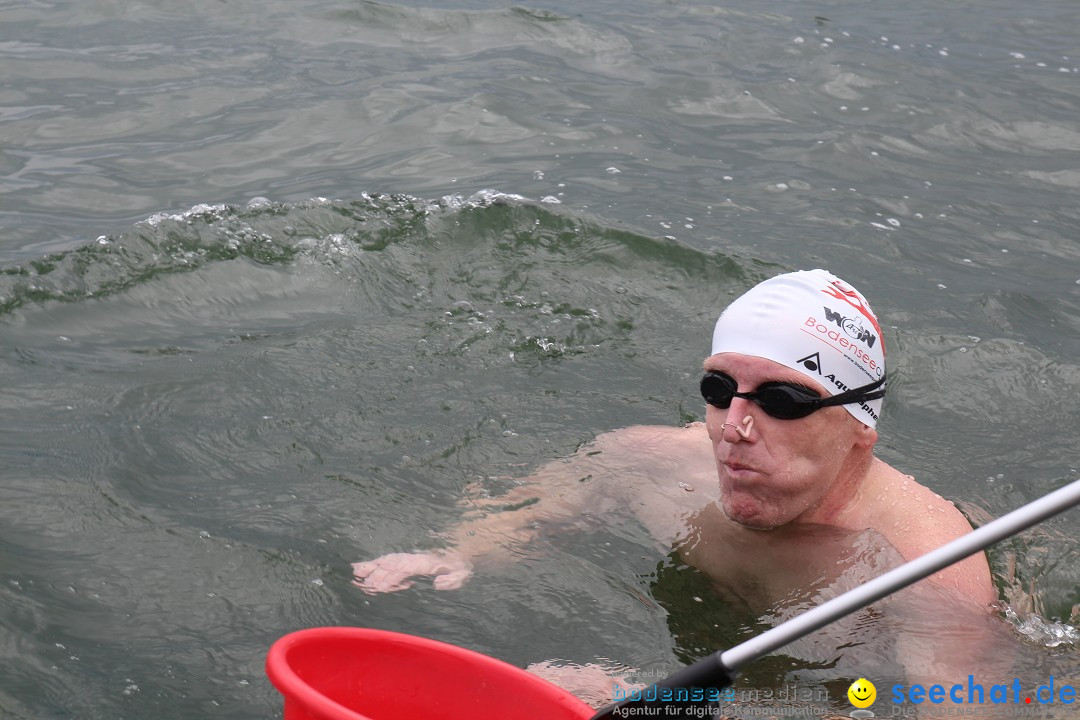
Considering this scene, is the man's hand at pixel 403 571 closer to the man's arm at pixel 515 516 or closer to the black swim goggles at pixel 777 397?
the man's arm at pixel 515 516

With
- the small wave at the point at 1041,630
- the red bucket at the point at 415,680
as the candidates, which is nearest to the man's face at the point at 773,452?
the small wave at the point at 1041,630

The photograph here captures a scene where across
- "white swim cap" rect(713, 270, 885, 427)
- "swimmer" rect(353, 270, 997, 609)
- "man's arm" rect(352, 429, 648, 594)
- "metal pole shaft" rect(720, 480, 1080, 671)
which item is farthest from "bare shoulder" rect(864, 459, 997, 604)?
"metal pole shaft" rect(720, 480, 1080, 671)

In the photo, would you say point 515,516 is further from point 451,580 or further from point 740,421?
point 740,421

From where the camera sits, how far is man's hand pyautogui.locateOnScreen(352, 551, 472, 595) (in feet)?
15.0

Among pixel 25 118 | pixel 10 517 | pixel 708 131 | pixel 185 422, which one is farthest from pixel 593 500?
pixel 25 118

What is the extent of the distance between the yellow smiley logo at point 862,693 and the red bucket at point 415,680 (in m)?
1.57

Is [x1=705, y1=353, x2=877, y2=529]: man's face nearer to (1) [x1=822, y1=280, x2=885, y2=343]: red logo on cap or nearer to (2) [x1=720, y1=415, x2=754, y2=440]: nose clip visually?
(2) [x1=720, y1=415, x2=754, y2=440]: nose clip

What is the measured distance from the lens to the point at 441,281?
23.6ft

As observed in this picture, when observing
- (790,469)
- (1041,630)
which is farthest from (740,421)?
(1041,630)

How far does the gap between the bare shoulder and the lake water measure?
0.90 feet

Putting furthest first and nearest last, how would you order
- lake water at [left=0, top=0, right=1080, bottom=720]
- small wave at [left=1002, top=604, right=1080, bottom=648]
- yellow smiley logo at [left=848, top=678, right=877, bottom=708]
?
lake water at [left=0, top=0, right=1080, bottom=720] → small wave at [left=1002, top=604, right=1080, bottom=648] → yellow smiley logo at [left=848, top=678, right=877, bottom=708]

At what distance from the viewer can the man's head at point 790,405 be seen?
4277 millimetres

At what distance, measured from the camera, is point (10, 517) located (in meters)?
4.85

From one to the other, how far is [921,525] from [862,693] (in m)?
0.67
